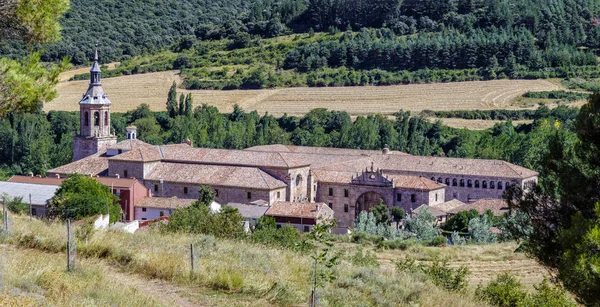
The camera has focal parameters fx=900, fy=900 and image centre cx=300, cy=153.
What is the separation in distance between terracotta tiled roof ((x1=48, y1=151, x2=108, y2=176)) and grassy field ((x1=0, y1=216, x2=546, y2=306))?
122 feet

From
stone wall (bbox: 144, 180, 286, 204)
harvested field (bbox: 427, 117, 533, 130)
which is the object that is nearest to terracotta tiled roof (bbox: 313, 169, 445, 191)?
stone wall (bbox: 144, 180, 286, 204)

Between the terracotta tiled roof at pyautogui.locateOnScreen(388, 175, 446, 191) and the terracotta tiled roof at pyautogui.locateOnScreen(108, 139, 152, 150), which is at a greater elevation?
the terracotta tiled roof at pyautogui.locateOnScreen(108, 139, 152, 150)

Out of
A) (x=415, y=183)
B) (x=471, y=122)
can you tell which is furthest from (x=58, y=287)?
(x=471, y=122)

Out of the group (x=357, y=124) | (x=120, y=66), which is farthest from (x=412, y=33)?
(x=357, y=124)

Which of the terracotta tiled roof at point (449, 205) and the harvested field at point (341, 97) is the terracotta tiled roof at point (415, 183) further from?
the harvested field at point (341, 97)

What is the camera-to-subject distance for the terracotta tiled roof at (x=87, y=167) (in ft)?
171

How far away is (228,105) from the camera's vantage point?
89438 mm

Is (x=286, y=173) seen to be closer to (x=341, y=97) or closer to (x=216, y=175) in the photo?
(x=216, y=175)

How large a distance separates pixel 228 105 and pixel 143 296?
260 ft

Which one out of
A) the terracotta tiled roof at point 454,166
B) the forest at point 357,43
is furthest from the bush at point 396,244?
the forest at point 357,43

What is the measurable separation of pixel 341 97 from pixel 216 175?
43.1m

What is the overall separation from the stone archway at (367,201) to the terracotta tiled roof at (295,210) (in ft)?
26.4

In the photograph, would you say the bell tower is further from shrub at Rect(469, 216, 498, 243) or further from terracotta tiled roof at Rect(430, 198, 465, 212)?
shrub at Rect(469, 216, 498, 243)

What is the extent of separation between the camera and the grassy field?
10.6 m
